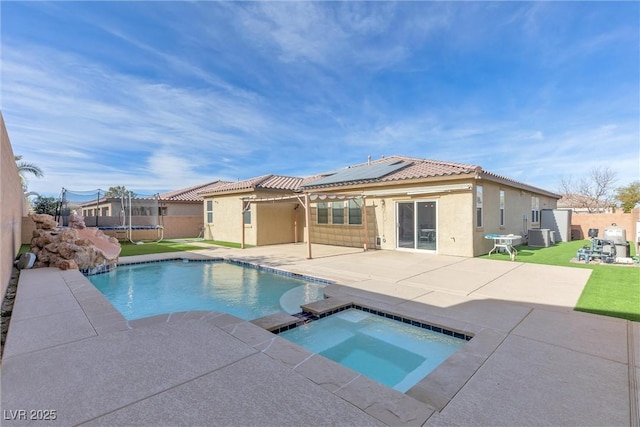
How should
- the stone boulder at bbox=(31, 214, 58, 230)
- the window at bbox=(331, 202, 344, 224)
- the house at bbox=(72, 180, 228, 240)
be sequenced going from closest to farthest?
1. the stone boulder at bbox=(31, 214, 58, 230)
2. the window at bbox=(331, 202, 344, 224)
3. the house at bbox=(72, 180, 228, 240)

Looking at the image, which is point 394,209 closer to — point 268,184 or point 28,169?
point 268,184

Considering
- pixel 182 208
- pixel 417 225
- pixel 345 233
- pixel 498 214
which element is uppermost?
pixel 182 208

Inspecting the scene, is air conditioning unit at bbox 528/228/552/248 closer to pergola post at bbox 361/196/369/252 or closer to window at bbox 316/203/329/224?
pergola post at bbox 361/196/369/252

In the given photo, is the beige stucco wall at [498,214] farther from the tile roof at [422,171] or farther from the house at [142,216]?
the house at [142,216]

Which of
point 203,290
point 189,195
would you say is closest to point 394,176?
point 203,290

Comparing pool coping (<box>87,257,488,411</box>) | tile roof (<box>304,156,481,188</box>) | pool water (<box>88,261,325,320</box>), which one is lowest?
pool water (<box>88,261,325,320</box>)

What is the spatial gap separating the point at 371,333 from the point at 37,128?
19.5 meters

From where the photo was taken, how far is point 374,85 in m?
17.2

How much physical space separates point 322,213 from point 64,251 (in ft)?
38.5

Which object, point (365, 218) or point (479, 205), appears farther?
point (365, 218)

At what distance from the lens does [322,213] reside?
17.3 metres

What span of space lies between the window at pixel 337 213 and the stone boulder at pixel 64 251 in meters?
10.5

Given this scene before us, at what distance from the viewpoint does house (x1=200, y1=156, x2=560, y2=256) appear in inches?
467

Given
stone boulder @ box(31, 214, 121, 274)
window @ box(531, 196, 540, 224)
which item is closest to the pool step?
stone boulder @ box(31, 214, 121, 274)
